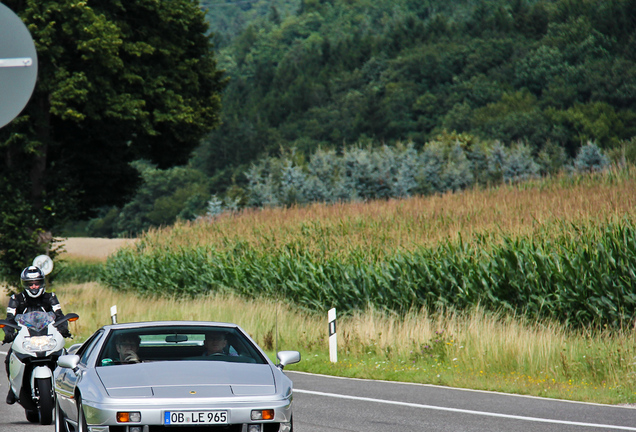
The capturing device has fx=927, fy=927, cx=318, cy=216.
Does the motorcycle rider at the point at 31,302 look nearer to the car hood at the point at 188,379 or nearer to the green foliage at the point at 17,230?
the car hood at the point at 188,379

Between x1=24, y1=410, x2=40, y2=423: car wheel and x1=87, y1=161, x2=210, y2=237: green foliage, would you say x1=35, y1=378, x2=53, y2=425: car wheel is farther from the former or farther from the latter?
x1=87, y1=161, x2=210, y2=237: green foliage

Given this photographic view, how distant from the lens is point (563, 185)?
33.3m

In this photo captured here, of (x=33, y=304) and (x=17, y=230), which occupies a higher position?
(x=33, y=304)

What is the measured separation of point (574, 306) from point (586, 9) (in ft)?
393

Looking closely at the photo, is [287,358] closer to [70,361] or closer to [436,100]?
[70,361]

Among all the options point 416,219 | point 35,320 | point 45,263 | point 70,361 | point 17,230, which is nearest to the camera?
point 70,361

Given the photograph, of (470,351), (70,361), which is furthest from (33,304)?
(470,351)

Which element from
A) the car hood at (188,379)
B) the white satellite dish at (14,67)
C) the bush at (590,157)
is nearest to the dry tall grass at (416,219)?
the car hood at (188,379)

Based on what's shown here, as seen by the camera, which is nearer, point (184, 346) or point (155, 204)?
point (184, 346)

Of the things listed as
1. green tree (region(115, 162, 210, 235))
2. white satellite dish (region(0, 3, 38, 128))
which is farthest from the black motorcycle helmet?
green tree (region(115, 162, 210, 235))

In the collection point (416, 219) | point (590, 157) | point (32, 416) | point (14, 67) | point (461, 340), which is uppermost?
point (14, 67)

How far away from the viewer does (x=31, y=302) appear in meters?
10.7

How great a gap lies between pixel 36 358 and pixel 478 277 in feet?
38.8

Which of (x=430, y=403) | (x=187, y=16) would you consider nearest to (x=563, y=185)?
(x=187, y=16)
